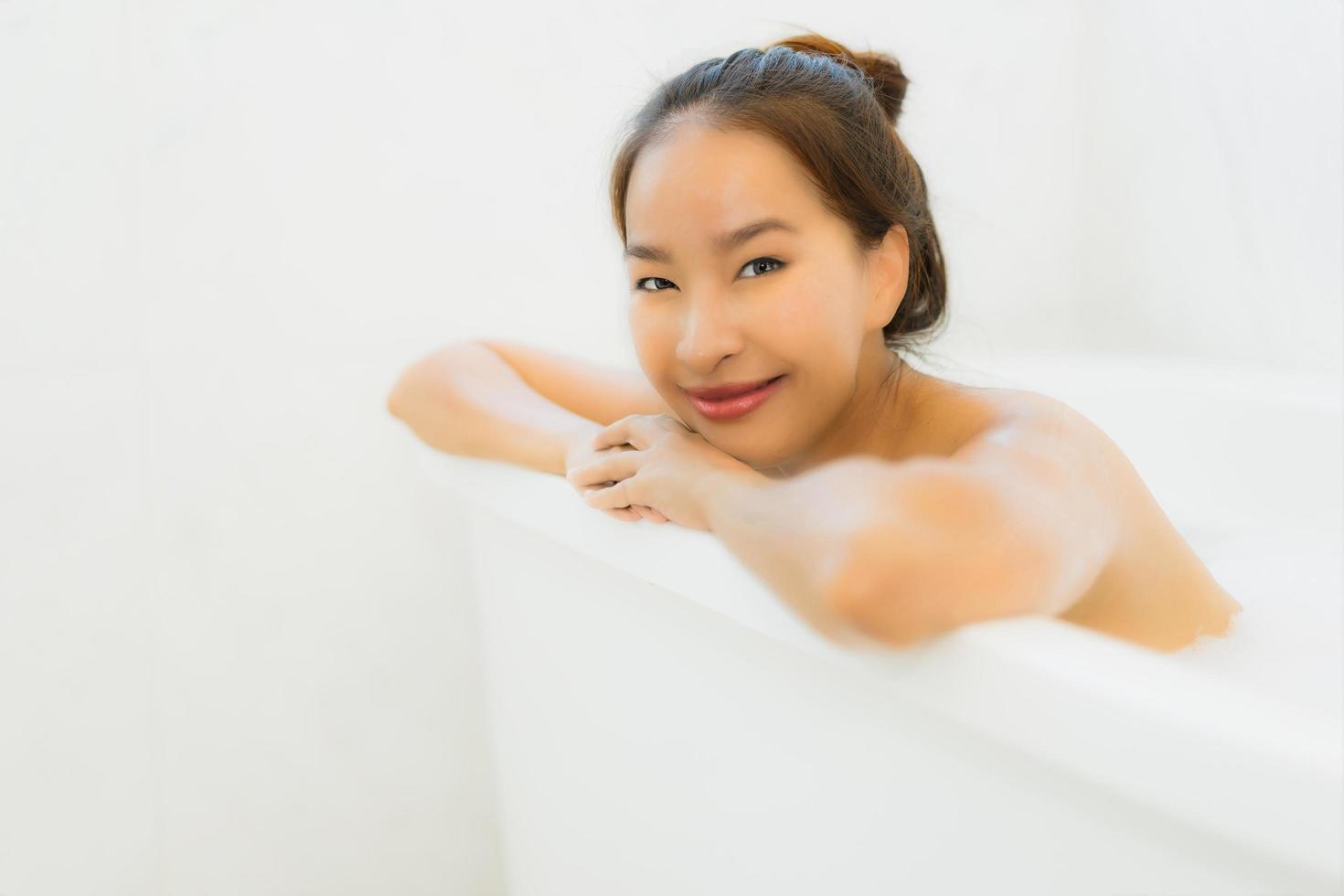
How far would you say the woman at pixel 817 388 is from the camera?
→ 609mm

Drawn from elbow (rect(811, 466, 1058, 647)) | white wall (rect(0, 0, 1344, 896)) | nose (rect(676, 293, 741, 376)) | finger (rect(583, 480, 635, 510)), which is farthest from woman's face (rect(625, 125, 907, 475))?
white wall (rect(0, 0, 1344, 896))

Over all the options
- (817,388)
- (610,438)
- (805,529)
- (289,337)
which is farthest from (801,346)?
(289,337)

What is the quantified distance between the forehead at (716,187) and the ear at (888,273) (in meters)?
0.08

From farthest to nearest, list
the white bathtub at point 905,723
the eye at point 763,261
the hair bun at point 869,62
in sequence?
the hair bun at point 869,62 → the eye at point 763,261 → the white bathtub at point 905,723

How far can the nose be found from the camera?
807mm

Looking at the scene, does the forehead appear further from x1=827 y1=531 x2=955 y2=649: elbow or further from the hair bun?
x1=827 y1=531 x2=955 y2=649: elbow

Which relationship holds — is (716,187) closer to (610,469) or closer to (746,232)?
(746,232)

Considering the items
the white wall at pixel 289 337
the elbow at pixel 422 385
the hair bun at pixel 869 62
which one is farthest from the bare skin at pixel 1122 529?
the white wall at pixel 289 337

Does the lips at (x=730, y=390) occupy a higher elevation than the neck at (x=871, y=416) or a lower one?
higher

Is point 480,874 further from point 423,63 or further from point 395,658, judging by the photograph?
point 423,63

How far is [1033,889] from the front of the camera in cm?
53

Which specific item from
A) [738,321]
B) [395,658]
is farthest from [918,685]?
[395,658]

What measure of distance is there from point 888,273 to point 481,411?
33 centimetres

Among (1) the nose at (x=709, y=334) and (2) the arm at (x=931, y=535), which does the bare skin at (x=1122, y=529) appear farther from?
(1) the nose at (x=709, y=334)
